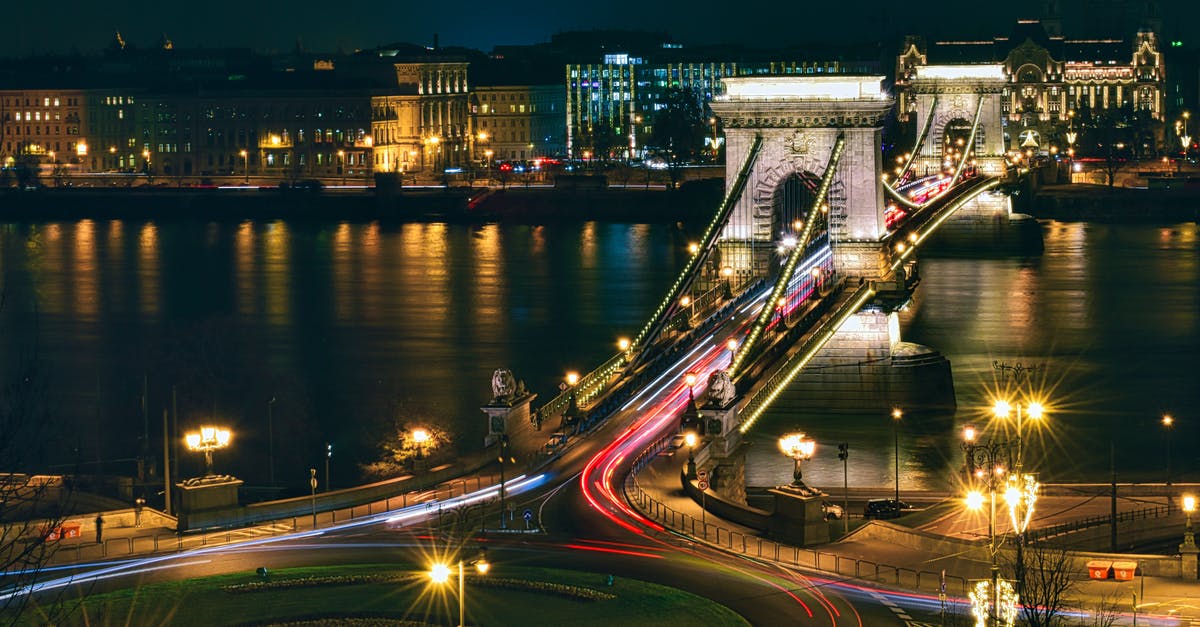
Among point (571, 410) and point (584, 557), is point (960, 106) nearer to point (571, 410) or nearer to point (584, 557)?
point (571, 410)

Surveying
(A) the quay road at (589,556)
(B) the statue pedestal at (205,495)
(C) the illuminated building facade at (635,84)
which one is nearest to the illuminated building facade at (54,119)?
(C) the illuminated building facade at (635,84)

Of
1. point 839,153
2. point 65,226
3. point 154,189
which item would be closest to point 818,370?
point 839,153

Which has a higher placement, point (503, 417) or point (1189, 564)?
point (503, 417)

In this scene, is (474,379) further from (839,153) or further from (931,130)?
(931,130)

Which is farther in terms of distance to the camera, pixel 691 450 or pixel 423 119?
pixel 423 119

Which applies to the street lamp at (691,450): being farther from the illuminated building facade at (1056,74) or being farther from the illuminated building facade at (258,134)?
the illuminated building facade at (1056,74)

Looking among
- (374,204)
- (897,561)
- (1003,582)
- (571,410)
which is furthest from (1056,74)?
(1003,582)

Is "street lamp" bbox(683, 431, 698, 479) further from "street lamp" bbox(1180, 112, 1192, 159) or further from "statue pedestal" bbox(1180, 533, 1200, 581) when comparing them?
"street lamp" bbox(1180, 112, 1192, 159)
